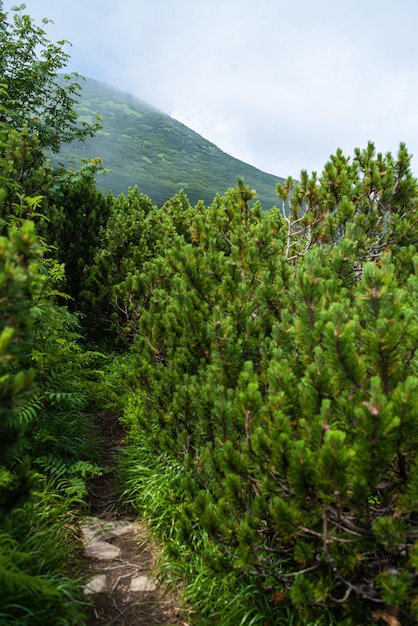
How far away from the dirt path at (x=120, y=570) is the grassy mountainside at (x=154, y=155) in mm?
43317

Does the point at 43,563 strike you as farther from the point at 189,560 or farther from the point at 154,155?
the point at 154,155

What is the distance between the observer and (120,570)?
3137 mm

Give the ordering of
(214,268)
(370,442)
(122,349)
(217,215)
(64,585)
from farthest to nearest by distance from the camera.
Answer: (122,349) → (217,215) → (214,268) → (64,585) → (370,442)

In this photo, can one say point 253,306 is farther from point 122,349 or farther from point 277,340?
point 122,349

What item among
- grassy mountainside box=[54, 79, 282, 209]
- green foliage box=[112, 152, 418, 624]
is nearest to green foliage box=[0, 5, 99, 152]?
green foliage box=[112, 152, 418, 624]

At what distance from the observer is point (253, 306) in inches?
129

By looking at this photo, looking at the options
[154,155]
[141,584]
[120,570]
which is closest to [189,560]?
[141,584]

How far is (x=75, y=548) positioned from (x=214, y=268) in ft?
8.26

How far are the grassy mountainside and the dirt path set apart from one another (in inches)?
1705

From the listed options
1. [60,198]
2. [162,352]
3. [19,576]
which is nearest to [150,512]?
[162,352]

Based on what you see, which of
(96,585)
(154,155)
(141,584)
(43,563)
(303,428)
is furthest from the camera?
(154,155)

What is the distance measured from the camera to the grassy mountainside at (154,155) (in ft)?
176

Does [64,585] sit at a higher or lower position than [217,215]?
lower

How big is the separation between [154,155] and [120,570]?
7254 centimetres
